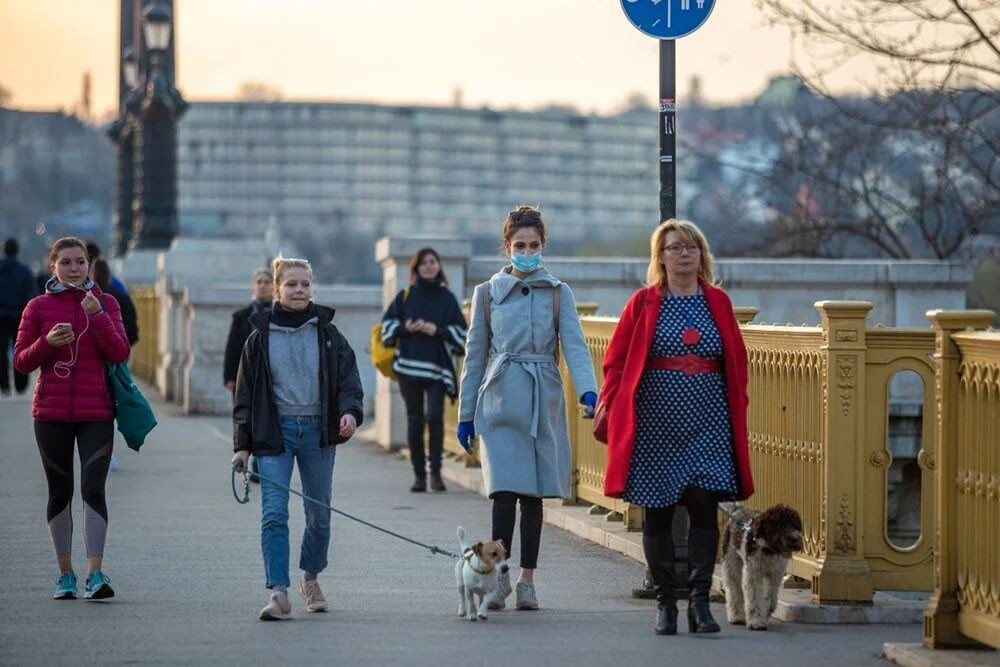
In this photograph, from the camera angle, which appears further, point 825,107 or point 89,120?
point 89,120

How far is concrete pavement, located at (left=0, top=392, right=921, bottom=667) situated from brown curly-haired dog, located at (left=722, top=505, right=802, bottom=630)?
0.45ft

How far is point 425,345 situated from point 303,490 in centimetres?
655

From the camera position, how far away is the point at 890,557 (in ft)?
31.1

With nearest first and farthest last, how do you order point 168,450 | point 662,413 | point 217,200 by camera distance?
point 662,413 → point 168,450 → point 217,200

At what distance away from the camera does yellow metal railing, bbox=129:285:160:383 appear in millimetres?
35406

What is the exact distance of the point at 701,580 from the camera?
8734 millimetres

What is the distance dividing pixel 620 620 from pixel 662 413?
1.11m

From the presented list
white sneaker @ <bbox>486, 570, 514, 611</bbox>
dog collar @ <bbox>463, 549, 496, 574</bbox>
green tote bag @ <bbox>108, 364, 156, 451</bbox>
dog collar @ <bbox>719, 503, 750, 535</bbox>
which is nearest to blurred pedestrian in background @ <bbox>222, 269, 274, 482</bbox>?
green tote bag @ <bbox>108, 364, 156, 451</bbox>

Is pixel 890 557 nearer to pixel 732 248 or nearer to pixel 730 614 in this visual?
pixel 730 614

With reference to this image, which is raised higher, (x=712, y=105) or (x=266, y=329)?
(x=712, y=105)

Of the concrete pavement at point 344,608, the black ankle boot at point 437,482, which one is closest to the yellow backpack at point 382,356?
the black ankle boot at point 437,482

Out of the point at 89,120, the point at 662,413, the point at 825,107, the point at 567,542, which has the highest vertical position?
the point at 89,120

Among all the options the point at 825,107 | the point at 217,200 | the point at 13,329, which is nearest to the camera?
the point at 13,329

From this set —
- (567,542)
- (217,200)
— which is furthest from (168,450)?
(217,200)
